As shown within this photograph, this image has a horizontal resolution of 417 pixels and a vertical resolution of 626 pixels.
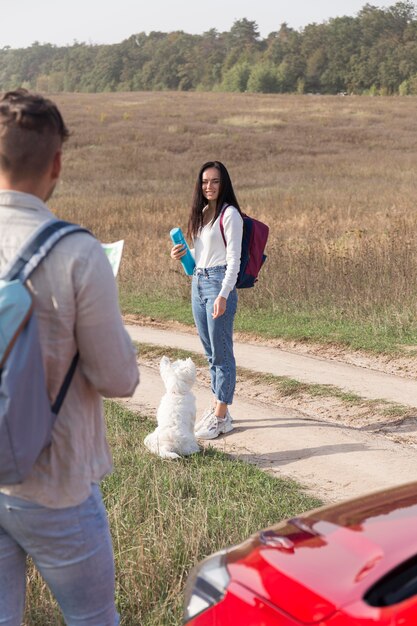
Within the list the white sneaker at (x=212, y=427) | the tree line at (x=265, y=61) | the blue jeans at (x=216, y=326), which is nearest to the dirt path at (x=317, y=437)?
the white sneaker at (x=212, y=427)

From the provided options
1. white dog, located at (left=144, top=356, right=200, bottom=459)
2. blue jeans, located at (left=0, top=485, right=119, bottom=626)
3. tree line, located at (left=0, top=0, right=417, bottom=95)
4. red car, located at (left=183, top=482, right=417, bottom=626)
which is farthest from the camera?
tree line, located at (left=0, top=0, right=417, bottom=95)

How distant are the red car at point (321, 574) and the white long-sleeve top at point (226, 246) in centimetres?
486

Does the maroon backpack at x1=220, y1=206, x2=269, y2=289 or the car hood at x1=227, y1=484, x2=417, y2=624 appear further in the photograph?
the maroon backpack at x1=220, y1=206, x2=269, y2=289

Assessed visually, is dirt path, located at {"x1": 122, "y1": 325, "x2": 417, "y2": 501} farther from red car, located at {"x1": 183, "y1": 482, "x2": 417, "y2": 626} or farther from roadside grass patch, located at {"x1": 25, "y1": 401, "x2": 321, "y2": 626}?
red car, located at {"x1": 183, "y1": 482, "x2": 417, "y2": 626}

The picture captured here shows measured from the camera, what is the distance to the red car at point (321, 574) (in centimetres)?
206

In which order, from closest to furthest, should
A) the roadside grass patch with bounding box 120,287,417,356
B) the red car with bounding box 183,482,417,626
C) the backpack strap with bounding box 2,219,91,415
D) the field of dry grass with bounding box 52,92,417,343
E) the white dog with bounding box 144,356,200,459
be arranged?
the red car with bounding box 183,482,417,626
the backpack strap with bounding box 2,219,91,415
the white dog with bounding box 144,356,200,459
the roadside grass patch with bounding box 120,287,417,356
the field of dry grass with bounding box 52,92,417,343

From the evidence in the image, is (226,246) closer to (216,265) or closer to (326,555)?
(216,265)

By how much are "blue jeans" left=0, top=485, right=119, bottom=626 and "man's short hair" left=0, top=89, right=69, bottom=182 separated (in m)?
0.90

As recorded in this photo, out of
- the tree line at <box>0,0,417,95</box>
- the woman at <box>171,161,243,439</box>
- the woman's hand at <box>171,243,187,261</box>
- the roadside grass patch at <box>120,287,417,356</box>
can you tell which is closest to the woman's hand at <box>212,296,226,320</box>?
the woman at <box>171,161,243,439</box>

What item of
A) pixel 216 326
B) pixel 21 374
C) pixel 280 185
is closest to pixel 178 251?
pixel 216 326

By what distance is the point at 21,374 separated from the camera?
2438 millimetres

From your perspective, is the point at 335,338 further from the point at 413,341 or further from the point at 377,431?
the point at 377,431

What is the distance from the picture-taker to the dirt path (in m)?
6.90

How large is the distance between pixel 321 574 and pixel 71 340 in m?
0.92
